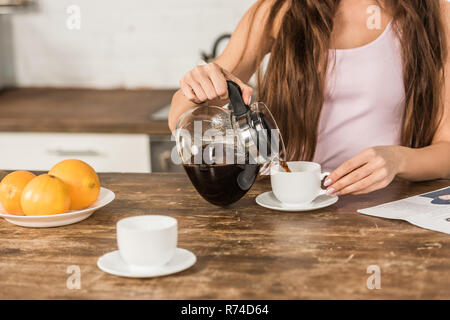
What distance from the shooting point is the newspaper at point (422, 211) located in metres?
1.06

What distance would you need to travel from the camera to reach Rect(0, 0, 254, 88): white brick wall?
9.69 ft

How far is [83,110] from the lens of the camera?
2580 millimetres

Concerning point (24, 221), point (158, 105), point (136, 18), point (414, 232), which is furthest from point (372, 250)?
point (136, 18)

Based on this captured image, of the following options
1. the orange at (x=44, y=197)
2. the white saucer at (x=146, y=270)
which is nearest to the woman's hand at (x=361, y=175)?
the white saucer at (x=146, y=270)

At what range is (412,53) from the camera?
5.33ft

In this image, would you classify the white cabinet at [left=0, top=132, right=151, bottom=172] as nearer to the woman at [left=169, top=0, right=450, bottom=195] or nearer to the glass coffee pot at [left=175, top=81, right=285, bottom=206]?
the woman at [left=169, top=0, right=450, bottom=195]

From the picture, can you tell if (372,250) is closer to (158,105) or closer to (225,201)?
(225,201)

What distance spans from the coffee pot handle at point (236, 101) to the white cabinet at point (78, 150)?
1.30 metres

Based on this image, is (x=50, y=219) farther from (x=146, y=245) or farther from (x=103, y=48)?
(x=103, y=48)

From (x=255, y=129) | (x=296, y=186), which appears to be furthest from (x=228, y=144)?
(x=296, y=186)

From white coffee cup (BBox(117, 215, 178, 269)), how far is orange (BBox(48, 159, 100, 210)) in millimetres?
265

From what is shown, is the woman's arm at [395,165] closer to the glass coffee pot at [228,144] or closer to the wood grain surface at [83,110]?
the glass coffee pot at [228,144]

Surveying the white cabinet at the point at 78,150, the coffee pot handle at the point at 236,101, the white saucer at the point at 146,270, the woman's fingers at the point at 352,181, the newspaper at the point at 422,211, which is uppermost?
the coffee pot handle at the point at 236,101
